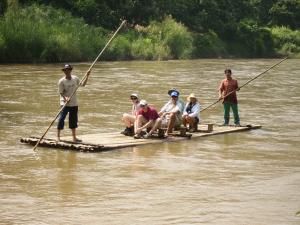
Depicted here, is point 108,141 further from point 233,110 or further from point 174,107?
point 233,110

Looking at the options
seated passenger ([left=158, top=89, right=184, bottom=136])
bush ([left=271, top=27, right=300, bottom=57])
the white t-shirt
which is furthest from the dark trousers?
bush ([left=271, top=27, right=300, bottom=57])

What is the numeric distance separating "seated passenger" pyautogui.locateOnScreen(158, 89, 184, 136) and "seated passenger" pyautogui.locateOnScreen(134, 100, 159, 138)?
370mm

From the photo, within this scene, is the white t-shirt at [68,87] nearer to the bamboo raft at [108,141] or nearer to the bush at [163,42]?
the bamboo raft at [108,141]

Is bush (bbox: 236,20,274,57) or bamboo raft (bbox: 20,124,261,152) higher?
bush (bbox: 236,20,274,57)

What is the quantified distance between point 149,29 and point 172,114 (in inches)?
1437

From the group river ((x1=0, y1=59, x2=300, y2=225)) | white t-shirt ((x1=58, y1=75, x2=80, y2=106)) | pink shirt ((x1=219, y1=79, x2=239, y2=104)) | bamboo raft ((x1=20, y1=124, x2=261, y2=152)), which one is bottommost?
river ((x1=0, y1=59, x2=300, y2=225))

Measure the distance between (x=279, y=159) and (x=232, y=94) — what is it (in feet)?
12.7

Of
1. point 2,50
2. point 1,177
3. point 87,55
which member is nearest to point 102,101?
point 1,177

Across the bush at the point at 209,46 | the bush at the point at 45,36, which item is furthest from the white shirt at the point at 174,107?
the bush at the point at 209,46

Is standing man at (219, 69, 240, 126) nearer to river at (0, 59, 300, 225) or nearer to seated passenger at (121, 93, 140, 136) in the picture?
river at (0, 59, 300, 225)

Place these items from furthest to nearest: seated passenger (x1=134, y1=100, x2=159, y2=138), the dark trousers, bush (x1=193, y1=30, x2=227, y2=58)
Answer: bush (x1=193, y1=30, x2=227, y2=58)
the dark trousers
seated passenger (x1=134, y1=100, x2=159, y2=138)

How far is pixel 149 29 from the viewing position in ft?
167

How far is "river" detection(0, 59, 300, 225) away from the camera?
30.6ft

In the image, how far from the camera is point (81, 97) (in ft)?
79.4
